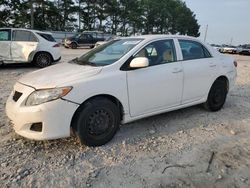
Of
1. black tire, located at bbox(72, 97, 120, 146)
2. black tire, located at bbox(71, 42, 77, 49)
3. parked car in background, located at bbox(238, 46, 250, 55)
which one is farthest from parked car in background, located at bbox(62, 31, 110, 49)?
black tire, located at bbox(72, 97, 120, 146)

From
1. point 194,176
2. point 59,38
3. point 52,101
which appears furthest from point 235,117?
point 59,38

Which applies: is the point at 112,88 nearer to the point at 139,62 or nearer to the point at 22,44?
the point at 139,62

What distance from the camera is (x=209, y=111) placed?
6.18 metres

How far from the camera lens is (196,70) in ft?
18.1

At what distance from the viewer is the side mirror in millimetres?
4492

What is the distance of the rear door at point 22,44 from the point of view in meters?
11.6

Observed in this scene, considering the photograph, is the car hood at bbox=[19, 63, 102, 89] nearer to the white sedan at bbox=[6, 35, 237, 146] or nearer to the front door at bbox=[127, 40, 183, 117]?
the white sedan at bbox=[6, 35, 237, 146]

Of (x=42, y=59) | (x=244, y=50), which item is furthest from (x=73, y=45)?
(x=244, y=50)

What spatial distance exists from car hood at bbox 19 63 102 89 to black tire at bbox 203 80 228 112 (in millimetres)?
2647

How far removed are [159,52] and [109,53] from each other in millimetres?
835

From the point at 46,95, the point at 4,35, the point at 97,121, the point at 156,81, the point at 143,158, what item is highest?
the point at 4,35

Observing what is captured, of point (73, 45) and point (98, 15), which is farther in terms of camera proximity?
point (98, 15)

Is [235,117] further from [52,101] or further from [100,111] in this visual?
[52,101]

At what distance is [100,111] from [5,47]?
849 centimetres
